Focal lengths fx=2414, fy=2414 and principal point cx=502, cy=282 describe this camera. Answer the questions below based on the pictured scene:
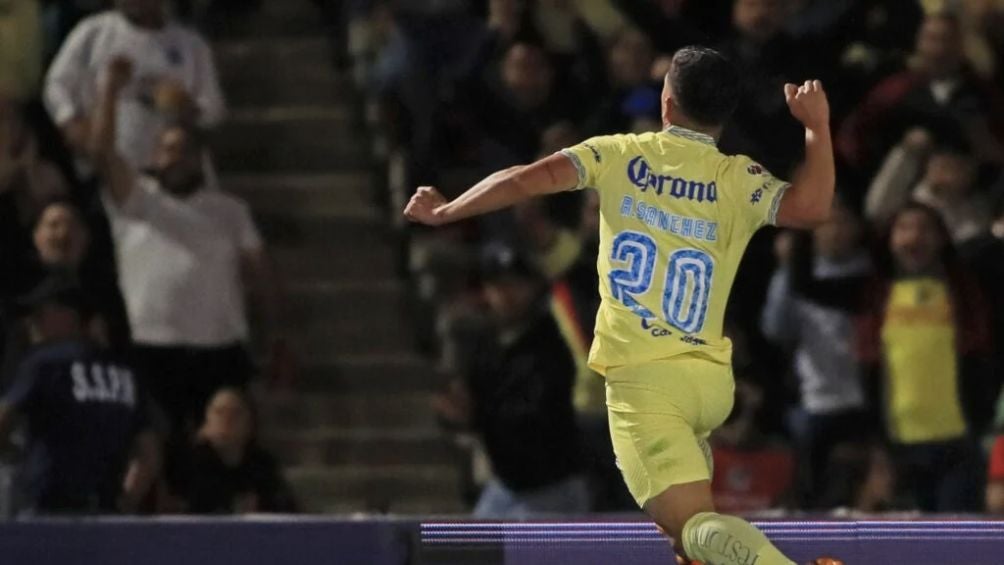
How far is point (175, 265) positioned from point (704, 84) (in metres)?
5.60

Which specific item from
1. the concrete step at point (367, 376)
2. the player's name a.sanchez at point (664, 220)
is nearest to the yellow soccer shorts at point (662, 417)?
the player's name a.sanchez at point (664, 220)

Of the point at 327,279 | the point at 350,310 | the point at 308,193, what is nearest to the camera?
the point at 350,310

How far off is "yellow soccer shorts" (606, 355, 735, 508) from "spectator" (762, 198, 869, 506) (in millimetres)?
4583

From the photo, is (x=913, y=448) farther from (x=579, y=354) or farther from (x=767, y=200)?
(x=767, y=200)

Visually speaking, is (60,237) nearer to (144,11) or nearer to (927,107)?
(144,11)

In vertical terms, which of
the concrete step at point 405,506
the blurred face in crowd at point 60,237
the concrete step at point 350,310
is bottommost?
the concrete step at point 405,506

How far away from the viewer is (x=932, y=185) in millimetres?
12453

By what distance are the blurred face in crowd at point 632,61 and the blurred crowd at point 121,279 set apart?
216cm

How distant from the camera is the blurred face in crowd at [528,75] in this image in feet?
43.4

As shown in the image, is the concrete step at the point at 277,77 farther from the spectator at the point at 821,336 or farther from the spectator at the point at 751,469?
the spectator at the point at 751,469

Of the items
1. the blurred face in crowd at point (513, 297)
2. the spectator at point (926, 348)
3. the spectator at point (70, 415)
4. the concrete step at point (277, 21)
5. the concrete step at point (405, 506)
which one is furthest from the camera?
the concrete step at point (277, 21)

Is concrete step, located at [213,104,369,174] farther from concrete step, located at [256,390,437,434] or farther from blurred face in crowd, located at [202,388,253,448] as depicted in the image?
blurred face in crowd, located at [202,388,253,448]

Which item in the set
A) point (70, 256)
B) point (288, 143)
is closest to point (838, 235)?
point (70, 256)

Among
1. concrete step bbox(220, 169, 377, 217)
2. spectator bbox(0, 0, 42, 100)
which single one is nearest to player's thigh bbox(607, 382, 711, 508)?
spectator bbox(0, 0, 42, 100)
